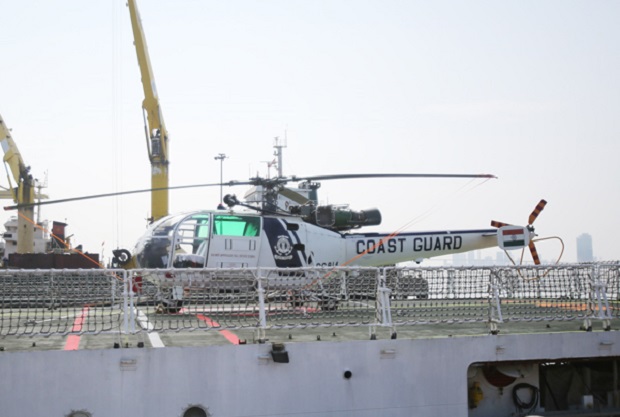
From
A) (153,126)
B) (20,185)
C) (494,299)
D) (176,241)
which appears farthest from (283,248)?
(20,185)

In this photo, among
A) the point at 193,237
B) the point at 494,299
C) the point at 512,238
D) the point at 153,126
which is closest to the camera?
the point at 494,299

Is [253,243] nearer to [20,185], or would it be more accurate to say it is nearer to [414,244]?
[414,244]

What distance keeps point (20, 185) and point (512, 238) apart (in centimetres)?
3504

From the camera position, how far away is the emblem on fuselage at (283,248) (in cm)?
1490

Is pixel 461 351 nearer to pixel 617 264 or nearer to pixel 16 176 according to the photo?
pixel 617 264

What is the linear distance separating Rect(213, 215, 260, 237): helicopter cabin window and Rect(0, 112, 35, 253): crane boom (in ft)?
101

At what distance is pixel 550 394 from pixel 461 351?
2.33 metres

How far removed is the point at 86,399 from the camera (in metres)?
7.43

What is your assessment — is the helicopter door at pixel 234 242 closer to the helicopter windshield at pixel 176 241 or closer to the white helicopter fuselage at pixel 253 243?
the white helicopter fuselage at pixel 253 243

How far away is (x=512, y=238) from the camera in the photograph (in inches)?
607

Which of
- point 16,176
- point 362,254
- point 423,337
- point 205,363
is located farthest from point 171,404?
point 16,176

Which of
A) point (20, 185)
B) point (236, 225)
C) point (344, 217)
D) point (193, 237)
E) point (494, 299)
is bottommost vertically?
point (494, 299)

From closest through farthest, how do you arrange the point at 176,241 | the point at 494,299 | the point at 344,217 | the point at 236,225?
the point at 494,299 → the point at 176,241 → the point at 236,225 → the point at 344,217

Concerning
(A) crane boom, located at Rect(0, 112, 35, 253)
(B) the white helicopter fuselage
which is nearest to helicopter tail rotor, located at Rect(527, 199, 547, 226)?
(B) the white helicopter fuselage
